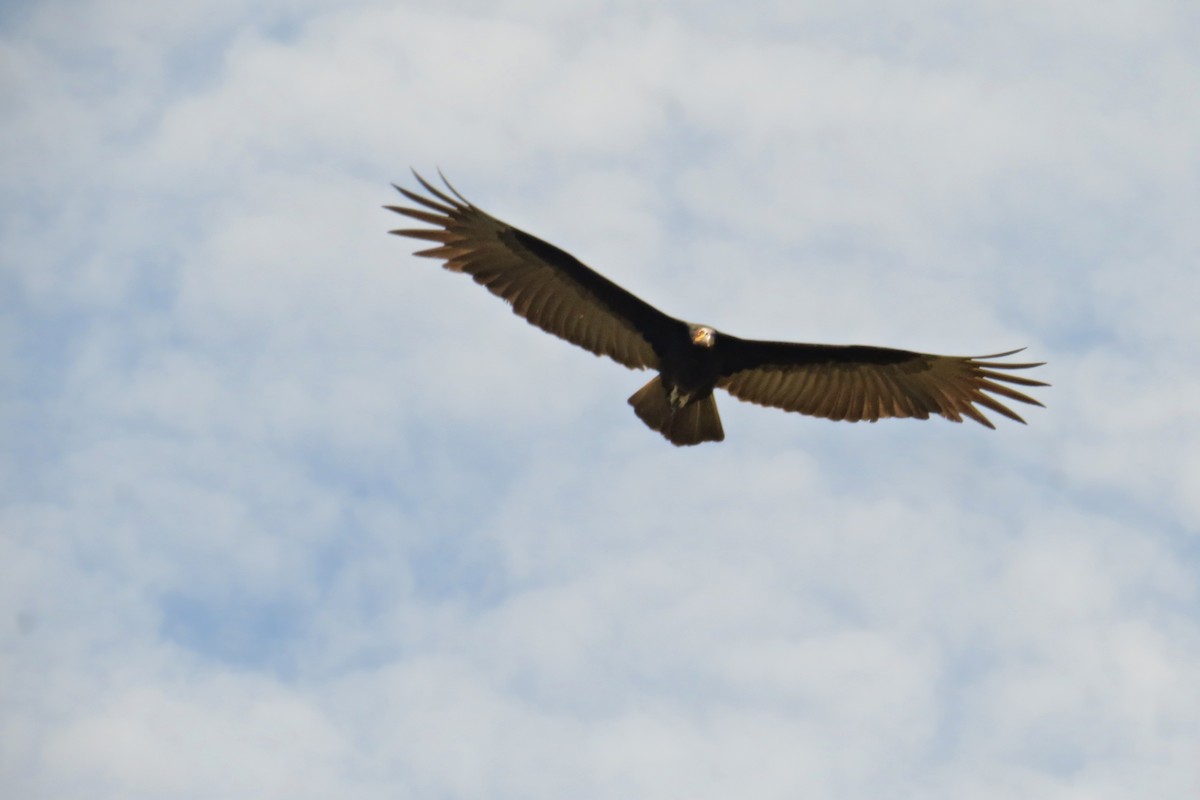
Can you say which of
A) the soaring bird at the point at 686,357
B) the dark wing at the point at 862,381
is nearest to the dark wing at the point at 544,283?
the soaring bird at the point at 686,357

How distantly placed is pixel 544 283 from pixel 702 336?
5.97ft

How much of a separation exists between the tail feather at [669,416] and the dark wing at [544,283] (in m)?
0.40

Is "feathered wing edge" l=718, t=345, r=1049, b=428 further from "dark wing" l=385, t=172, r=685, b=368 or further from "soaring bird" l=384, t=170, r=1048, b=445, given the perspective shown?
"dark wing" l=385, t=172, r=685, b=368

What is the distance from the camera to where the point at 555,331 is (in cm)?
1556

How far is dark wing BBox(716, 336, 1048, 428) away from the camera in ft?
51.9

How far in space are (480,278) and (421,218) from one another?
89 centimetres

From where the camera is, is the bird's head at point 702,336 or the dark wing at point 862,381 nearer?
the bird's head at point 702,336

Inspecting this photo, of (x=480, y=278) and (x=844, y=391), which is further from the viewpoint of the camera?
(x=844, y=391)

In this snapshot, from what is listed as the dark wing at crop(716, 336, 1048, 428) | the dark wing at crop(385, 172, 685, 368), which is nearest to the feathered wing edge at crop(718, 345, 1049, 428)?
the dark wing at crop(716, 336, 1048, 428)

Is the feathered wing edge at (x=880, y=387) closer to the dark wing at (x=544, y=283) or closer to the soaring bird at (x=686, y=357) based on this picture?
the soaring bird at (x=686, y=357)

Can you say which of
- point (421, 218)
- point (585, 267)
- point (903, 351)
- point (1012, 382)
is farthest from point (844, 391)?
point (421, 218)

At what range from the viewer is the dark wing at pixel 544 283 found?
15.1m

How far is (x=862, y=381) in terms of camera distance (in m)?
16.2

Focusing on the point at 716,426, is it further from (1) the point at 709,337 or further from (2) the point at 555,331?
(2) the point at 555,331
